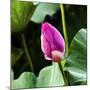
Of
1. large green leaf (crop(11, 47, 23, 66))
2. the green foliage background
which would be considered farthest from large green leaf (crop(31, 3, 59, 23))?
large green leaf (crop(11, 47, 23, 66))

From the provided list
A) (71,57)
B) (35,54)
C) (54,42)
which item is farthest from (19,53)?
(71,57)

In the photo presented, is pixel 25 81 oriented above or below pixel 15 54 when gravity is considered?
below

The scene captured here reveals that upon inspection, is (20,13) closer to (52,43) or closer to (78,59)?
(52,43)

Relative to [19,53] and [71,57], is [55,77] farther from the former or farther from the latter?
[19,53]

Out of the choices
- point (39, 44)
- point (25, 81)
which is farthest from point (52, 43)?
point (25, 81)

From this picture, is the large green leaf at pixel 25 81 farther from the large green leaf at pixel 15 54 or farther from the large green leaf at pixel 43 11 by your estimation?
the large green leaf at pixel 43 11

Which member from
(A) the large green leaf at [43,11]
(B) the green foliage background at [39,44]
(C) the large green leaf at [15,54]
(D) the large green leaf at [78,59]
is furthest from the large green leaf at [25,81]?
(A) the large green leaf at [43,11]
